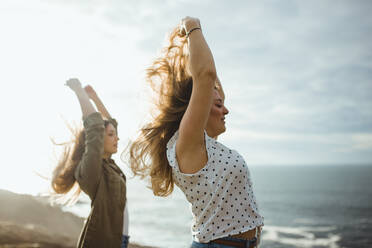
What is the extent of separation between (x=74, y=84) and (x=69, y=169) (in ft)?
3.15

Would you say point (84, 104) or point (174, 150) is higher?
point (84, 104)

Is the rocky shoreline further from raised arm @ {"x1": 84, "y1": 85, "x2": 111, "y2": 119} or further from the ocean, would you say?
raised arm @ {"x1": 84, "y1": 85, "x2": 111, "y2": 119}

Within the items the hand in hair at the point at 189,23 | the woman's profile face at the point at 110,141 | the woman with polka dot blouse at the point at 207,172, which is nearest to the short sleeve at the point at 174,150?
the woman with polka dot blouse at the point at 207,172

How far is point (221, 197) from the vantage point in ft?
6.44

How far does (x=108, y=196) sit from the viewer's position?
3541 mm

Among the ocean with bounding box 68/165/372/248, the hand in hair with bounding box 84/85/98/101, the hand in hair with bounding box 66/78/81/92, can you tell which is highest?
the hand in hair with bounding box 84/85/98/101

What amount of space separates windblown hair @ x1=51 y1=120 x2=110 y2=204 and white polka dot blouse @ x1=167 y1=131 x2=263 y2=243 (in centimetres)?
216

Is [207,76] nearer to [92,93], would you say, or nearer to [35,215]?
[92,93]

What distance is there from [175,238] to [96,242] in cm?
3079

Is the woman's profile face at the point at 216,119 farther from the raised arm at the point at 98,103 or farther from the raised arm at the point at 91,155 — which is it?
the raised arm at the point at 98,103

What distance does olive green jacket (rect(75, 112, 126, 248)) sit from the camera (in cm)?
334

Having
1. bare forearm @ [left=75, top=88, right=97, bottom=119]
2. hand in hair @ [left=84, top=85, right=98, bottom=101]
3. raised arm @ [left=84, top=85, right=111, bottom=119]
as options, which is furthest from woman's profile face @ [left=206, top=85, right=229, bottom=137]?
hand in hair @ [left=84, top=85, right=98, bottom=101]

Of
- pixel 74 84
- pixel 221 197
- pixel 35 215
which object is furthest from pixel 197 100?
pixel 35 215

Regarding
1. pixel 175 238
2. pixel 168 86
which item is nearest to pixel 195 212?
pixel 168 86
